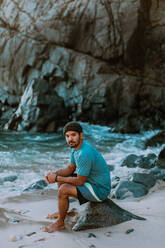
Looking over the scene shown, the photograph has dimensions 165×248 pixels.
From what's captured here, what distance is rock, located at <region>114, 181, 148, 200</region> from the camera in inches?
172

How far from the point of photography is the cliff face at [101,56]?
14453mm

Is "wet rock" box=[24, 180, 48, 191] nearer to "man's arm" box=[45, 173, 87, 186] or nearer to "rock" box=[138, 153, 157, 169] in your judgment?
"man's arm" box=[45, 173, 87, 186]

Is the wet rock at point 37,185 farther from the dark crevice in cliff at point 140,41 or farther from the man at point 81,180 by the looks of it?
the dark crevice in cliff at point 140,41

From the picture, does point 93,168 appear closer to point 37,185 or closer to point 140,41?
point 37,185

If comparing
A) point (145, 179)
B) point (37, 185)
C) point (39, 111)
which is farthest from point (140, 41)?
point (37, 185)

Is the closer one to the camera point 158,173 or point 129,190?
point 129,190

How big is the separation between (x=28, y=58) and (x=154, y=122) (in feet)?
25.0

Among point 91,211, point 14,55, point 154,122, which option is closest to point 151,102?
point 154,122

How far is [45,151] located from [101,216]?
5.83 meters

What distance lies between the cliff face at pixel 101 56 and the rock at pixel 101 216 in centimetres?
1059

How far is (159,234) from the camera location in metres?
2.79

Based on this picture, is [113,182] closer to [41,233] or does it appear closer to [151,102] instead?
[41,233]

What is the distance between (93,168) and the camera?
3.17 m

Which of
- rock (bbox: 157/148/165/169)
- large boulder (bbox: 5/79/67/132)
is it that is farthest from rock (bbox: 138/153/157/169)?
large boulder (bbox: 5/79/67/132)
